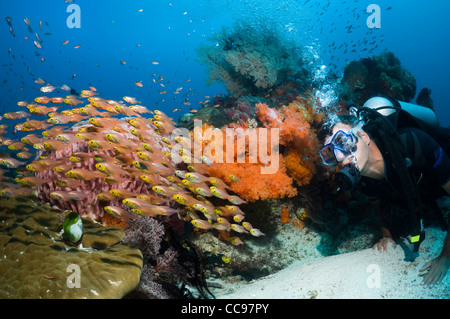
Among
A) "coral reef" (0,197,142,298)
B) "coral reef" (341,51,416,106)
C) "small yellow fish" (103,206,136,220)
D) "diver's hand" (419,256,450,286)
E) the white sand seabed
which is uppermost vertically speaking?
"coral reef" (341,51,416,106)

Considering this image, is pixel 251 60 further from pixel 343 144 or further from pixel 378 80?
pixel 343 144

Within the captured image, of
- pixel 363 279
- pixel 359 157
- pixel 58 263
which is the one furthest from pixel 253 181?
pixel 58 263

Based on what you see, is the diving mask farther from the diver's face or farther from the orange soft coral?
the orange soft coral

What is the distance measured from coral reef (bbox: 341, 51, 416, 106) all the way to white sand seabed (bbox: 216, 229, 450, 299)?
292 inches

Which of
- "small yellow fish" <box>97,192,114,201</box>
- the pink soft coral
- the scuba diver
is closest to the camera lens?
the scuba diver

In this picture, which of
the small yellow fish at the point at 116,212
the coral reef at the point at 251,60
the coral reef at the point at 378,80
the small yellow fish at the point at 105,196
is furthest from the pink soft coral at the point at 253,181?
the coral reef at the point at 378,80

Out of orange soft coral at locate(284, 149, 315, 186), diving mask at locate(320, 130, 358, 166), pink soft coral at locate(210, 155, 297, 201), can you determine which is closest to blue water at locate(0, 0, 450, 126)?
orange soft coral at locate(284, 149, 315, 186)

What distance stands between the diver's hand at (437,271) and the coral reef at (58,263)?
337 centimetres

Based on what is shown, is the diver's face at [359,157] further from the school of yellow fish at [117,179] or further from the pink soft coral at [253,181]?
the school of yellow fish at [117,179]

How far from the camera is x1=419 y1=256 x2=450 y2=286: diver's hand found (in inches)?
102

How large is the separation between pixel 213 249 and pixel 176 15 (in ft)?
378

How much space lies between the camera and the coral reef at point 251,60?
30.8 ft

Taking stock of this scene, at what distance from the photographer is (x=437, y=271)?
2635 millimetres
